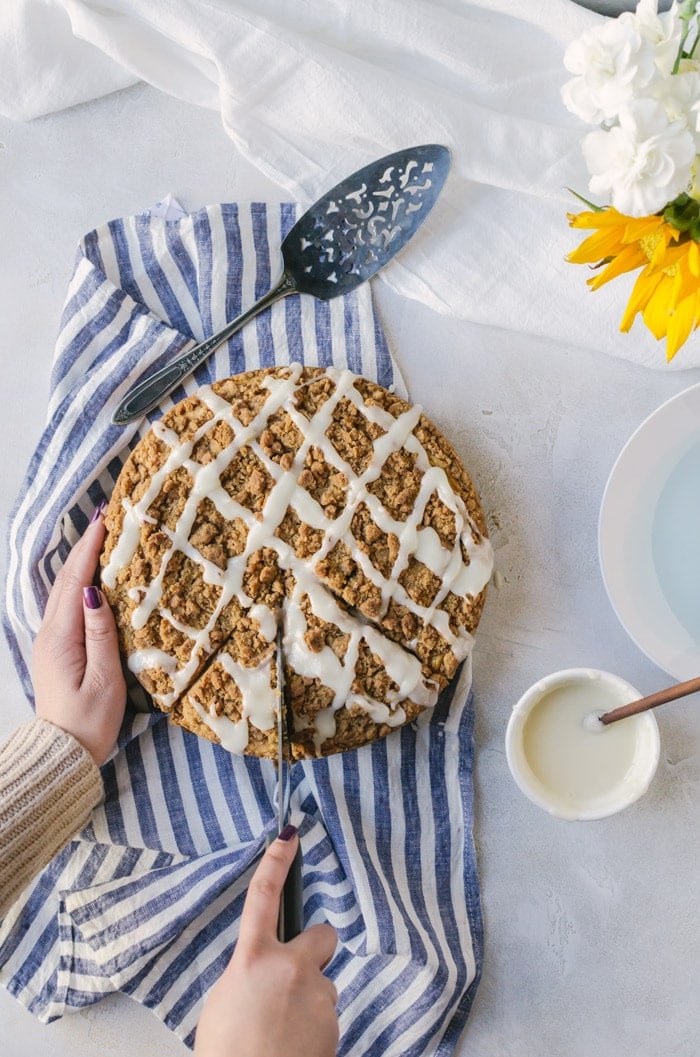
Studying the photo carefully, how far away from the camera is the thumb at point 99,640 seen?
1113 mm

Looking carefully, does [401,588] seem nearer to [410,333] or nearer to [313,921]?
[410,333]

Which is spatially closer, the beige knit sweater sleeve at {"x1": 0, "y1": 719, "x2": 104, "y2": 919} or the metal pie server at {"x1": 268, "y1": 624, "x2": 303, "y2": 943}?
the metal pie server at {"x1": 268, "y1": 624, "x2": 303, "y2": 943}

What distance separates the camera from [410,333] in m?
1.23

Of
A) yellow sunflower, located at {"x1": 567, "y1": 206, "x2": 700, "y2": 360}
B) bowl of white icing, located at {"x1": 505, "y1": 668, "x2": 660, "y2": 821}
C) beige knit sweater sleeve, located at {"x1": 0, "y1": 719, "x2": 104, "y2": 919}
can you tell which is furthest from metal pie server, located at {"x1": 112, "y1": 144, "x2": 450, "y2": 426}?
bowl of white icing, located at {"x1": 505, "y1": 668, "x2": 660, "y2": 821}

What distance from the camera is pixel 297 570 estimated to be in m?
1.09

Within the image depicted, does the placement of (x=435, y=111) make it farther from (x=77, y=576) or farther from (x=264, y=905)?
(x=264, y=905)

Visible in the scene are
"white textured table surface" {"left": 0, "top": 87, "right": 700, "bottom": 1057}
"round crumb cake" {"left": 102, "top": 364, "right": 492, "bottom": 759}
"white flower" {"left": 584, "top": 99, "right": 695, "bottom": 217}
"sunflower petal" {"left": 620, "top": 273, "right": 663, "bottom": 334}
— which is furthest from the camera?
"white textured table surface" {"left": 0, "top": 87, "right": 700, "bottom": 1057}

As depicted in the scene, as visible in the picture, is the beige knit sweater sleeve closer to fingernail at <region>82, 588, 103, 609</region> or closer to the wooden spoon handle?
fingernail at <region>82, 588, 103, 609</region>

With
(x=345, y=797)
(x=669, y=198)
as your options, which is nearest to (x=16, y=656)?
(x=345, y=797)

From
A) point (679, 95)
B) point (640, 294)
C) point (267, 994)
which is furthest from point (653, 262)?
point (267, 994)

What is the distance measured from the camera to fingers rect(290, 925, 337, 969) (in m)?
1.01

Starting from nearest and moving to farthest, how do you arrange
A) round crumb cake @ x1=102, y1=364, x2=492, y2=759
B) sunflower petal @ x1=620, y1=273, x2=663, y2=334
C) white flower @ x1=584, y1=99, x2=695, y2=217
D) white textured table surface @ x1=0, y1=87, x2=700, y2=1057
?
white flower @ x1=584, y1=99, x2=695, y2=217
sunflower petal @ x1=620, y1=273, x2=663, y2=334
round crumb cake @ x1=102, y1=364, x2=492, y2=759
white textured table surface @ x1=0, y1=87, x2=700, y2=1057

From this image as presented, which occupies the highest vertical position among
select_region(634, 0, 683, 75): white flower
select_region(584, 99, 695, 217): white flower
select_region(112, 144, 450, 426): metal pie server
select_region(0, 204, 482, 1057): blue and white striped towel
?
select_region(634, 0, 683, 75): white flower

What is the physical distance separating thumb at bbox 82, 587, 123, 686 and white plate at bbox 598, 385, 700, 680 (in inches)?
22.2
